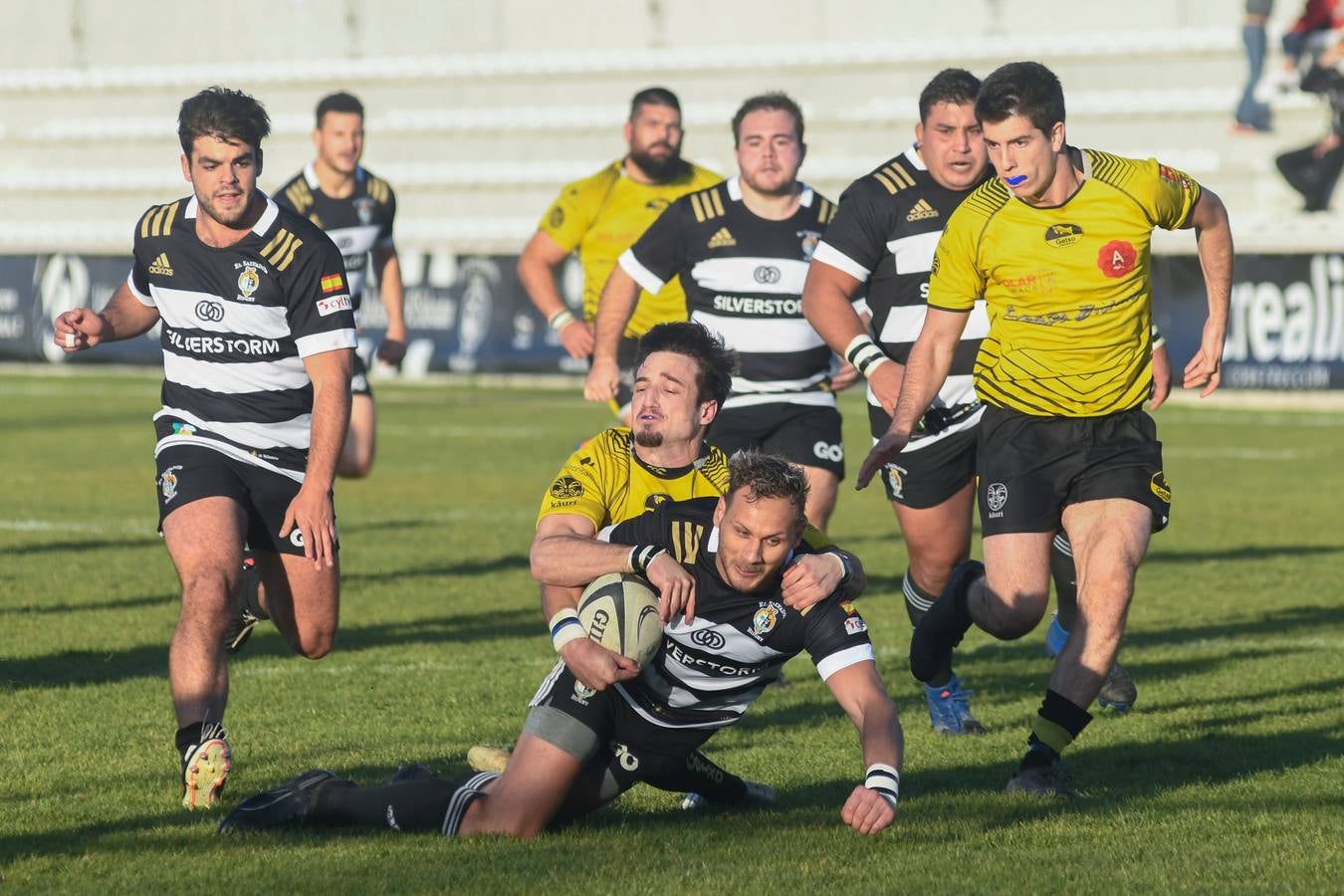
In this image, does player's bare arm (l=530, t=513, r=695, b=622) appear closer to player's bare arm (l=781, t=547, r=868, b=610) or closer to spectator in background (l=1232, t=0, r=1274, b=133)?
player's bare arm (l=781, t=547, r=868, b=610)

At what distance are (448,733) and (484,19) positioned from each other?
29.5m

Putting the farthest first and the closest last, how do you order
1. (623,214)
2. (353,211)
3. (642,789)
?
1. (353,211)
2. (623,214)
3. (642,789)

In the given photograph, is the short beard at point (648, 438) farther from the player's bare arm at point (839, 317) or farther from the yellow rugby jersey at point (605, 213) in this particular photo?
the yellow rugby jersey at point (605, 213)

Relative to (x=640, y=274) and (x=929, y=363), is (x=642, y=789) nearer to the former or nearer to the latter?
(x=929, y=363)

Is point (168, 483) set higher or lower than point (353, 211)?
lower

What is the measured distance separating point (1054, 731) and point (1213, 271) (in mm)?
1757

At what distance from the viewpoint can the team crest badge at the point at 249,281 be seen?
664cm

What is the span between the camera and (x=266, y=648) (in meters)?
9.17

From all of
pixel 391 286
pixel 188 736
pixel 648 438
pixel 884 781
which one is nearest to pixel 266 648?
pixel 188 736

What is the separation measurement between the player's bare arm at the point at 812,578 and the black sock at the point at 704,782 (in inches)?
28.2

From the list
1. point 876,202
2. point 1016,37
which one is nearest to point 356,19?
point 1016,37

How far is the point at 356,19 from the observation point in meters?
35.9

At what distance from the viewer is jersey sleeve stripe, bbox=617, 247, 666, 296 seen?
349 inches

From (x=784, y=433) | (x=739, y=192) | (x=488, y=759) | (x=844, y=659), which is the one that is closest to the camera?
(x=844, y=659)
